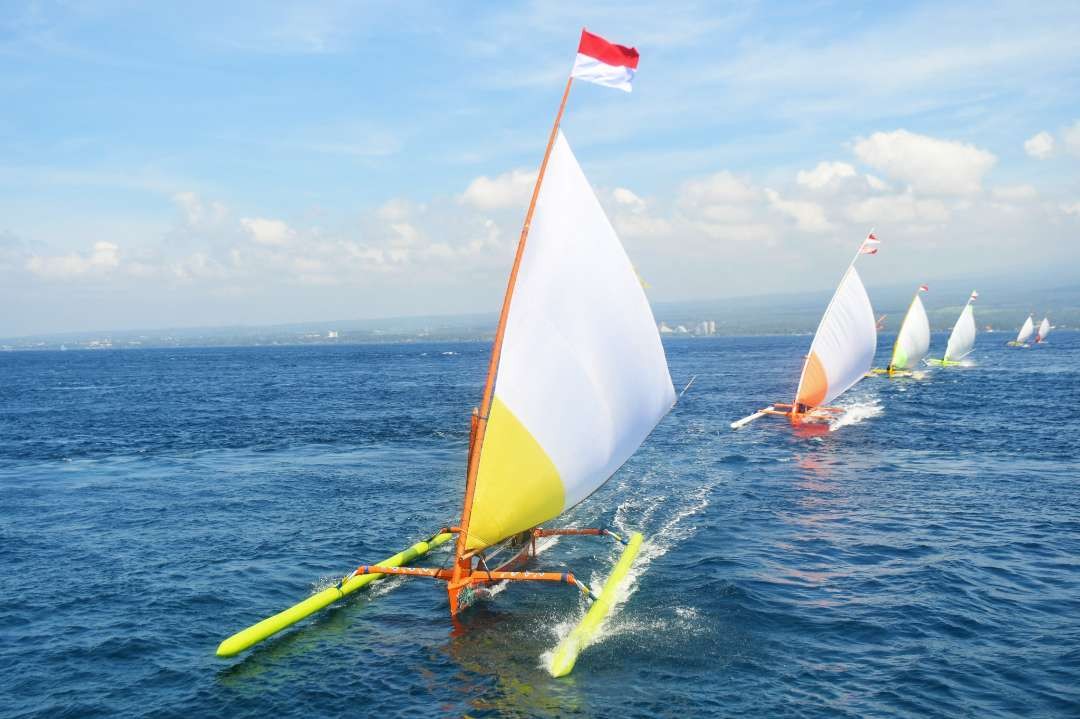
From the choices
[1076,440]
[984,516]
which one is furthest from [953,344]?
[984,516]

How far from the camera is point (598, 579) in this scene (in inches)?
1074

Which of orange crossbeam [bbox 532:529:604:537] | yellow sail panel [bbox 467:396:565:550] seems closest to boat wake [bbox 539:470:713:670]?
orange crossbeam [bbox 532:529:604:537]

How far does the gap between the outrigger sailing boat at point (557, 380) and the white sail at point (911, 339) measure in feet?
263

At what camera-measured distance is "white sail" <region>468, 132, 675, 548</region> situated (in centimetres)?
2228

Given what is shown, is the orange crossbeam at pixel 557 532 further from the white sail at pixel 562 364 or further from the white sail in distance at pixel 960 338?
the white sail in distance at pixel 960 338

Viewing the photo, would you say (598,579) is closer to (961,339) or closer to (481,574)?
(481,574)

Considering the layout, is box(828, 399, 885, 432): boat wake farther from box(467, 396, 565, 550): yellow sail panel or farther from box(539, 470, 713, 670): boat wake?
box(467, 396, 565, 550): yellow sail panel

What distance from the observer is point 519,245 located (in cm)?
2169

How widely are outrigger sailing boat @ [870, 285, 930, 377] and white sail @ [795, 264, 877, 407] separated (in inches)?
1329

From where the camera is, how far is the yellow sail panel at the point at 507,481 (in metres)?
22.8

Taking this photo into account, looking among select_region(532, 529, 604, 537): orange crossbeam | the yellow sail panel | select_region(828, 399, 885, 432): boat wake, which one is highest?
the yellow sail panel

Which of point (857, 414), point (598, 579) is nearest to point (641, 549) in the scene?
point (598, 579)

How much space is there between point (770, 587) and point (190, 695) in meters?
17.9

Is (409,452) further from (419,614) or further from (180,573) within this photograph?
(419,614)
